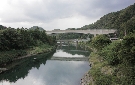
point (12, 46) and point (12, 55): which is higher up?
point (12, 46)

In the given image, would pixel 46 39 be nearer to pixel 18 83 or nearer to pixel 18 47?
pixel 18 47

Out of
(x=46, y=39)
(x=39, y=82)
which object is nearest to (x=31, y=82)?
(x=39, y=82)

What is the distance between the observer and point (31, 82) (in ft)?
66.5

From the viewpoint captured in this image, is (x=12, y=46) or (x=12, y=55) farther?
(x=12, y=46)

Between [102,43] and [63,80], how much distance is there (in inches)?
463

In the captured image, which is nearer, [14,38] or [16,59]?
[16,59]

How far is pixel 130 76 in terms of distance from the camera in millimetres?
12211

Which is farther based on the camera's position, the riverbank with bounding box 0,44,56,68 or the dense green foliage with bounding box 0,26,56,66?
the dense green foliage with bounding box 0,26,56,66

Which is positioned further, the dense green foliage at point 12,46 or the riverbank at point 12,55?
the dense green foliage at point 12,46

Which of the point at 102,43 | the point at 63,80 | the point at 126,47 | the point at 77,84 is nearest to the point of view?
the point at 126,47

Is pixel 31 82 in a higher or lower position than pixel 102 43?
lower

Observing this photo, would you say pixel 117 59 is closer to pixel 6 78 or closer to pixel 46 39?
pixel 6 78

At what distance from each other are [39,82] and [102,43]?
Answer: 13.8 m

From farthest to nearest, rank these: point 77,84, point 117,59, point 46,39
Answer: point 46,39 < point 77,84 < point 117,59
